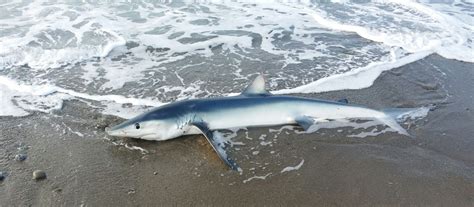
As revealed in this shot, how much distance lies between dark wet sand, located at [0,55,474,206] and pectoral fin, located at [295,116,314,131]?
0.11m

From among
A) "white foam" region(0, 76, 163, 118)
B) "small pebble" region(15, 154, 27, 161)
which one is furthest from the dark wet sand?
"white foam" region(0, 76, 163, 118)

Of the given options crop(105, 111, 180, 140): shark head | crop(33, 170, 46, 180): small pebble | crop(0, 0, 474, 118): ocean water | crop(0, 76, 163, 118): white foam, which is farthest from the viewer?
crop(0, 0, 474, 118): ocean water

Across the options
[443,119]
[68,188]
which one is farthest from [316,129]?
[68,188]

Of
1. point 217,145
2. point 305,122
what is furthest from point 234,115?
point 305,122

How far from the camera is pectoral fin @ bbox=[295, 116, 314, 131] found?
5.15 meters

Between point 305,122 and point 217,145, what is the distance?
3.50ft

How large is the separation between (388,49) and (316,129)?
3.92m

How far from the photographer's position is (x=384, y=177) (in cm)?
437

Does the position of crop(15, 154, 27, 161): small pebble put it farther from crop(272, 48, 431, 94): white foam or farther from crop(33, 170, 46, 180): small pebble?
crop(272, 48, 431, 94): white foam

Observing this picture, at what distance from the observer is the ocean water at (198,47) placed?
6355mm

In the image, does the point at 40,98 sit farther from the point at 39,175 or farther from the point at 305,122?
the point at 305,122

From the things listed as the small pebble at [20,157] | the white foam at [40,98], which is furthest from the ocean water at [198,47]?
the small pebble at [20,157]

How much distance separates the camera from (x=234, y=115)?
504cm

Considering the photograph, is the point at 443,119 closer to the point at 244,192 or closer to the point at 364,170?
the point at 364,170
